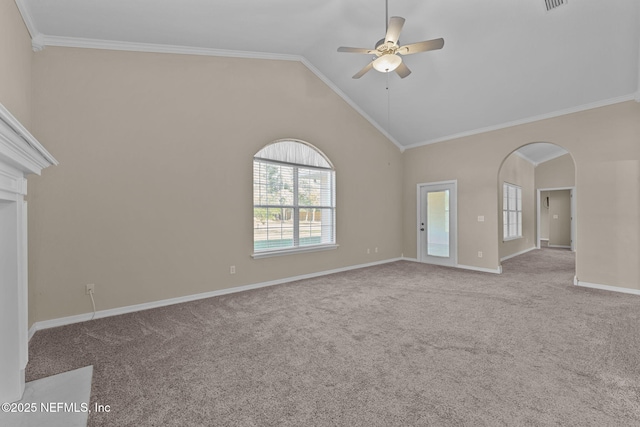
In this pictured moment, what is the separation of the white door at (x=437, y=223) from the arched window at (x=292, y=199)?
8.01 feet

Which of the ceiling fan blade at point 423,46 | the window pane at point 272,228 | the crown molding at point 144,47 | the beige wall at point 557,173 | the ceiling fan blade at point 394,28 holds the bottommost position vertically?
the window pane at point 272,228

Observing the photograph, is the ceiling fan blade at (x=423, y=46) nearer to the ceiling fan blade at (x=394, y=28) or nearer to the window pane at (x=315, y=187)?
the ceiling fan blade at (x=394, y=28)

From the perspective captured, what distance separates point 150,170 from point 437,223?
567 centimetres

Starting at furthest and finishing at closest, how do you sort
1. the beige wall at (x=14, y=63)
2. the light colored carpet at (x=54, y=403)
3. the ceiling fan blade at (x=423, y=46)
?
1. the ceiling fan blade at (x=423, y=46)
2. the beige wall at (x=14, y=63)
3. the light colored carpet at (x=54, y=403)

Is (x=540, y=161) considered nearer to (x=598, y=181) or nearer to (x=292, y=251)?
(x=598, y=181)

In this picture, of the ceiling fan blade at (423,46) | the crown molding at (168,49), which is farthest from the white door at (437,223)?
the ceiling fan blade at (423,46)

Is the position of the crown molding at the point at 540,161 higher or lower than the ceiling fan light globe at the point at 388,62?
higher

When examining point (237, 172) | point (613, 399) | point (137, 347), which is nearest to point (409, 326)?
point (613, 399)

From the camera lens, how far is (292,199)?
16.2ft

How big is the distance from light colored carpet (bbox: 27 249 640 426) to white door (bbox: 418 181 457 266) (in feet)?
7.31

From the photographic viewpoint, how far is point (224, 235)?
407 cm

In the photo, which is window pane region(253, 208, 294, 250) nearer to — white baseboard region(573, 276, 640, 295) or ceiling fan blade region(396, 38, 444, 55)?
ceiling fan blade region(396, 38, 444, 55)

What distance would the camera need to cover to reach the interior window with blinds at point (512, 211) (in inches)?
292

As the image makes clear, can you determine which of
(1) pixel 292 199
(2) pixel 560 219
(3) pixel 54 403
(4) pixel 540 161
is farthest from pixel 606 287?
(2) pixel 560 219
